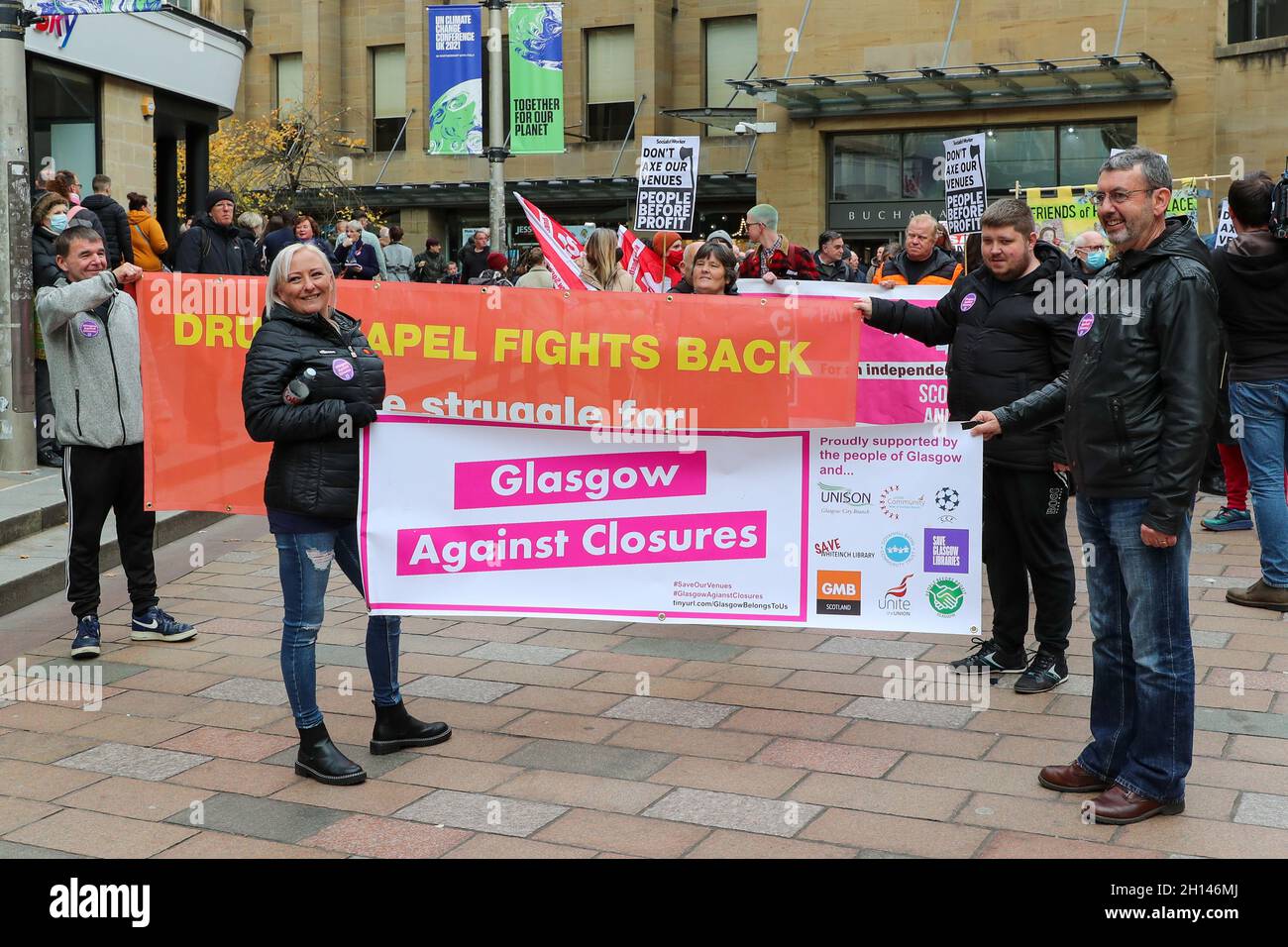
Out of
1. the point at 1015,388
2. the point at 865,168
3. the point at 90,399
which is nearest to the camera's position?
the point at 1015,388

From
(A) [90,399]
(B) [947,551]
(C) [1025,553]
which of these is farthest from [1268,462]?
(A) [90,399]

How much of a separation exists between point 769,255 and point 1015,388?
4.58 m

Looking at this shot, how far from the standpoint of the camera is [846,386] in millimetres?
6109

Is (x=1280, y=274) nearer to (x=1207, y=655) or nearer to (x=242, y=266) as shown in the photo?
(x=1207, y=655)

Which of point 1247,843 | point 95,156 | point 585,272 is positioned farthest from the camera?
point 95,156

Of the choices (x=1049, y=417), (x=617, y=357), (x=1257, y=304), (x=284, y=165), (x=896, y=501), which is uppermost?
(x=284, y=165)

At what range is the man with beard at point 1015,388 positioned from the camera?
6.20m

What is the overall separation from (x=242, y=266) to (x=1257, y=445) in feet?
30.8

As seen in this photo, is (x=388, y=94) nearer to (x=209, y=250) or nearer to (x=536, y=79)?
(x=536, y=79)

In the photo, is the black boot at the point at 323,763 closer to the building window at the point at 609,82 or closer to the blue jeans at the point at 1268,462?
the blue jeans at the point at 1268,462

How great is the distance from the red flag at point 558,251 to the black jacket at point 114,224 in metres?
4.89

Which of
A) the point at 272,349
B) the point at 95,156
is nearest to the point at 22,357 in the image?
the point at 272,349

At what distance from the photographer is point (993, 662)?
6.65m

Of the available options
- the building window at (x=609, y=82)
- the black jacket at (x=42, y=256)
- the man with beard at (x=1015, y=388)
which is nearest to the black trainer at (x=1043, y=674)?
the man with beard at (x=1015, y=388)
